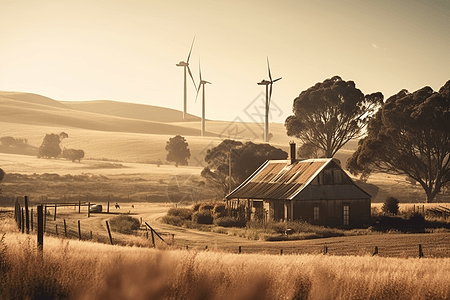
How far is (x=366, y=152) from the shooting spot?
2771 inches

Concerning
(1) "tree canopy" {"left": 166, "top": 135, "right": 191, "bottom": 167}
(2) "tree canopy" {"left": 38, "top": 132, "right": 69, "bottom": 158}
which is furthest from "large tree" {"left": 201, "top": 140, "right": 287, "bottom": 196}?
(2) "tree canopy" {"left": 38, "top": 132, "right": 69, "bottom": 158}

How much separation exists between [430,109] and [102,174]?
176ft

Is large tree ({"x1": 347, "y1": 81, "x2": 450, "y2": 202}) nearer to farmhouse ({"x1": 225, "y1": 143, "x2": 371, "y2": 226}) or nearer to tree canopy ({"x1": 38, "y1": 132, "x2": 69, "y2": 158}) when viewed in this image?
farmhouse ({"x1": 225, "y1": 143, "x2": 371, "y2": 226})

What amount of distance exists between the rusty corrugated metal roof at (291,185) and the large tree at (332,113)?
103 feet

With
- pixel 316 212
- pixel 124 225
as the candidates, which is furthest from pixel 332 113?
pixel 124 225


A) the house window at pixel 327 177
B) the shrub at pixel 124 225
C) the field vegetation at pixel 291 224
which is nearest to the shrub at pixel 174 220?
the field vegetation at pixel 291 224

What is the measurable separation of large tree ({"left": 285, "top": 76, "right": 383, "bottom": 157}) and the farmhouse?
3397 centimetres

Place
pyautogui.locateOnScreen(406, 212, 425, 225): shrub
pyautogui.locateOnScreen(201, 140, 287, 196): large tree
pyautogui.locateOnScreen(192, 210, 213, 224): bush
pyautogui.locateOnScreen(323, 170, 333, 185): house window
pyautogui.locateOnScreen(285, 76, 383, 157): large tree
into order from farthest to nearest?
pyautogui.locateOnScreen(285, 76, 383, 157): large tree → pyautogui.locateOnScreen(201, 140, 287, 196): large tree → pyautogui.locateOnScreen(192, 210, 213, 224): bush → pyautogui.locateOnScreen(406, 212, 425, 225): shrub → pyautogui.locateOnScreen(323, 170, 333, 185): house window

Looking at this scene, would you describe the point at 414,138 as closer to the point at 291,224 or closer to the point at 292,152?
the point at 292,152

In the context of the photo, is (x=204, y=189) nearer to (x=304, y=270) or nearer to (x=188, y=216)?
(x=188, y=216)

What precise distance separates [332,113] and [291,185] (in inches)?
1495

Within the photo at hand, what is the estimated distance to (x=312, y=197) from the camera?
4709 cm

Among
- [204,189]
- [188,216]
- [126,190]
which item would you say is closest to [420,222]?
[188,216]

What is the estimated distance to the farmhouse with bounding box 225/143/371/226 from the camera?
46.9 m
